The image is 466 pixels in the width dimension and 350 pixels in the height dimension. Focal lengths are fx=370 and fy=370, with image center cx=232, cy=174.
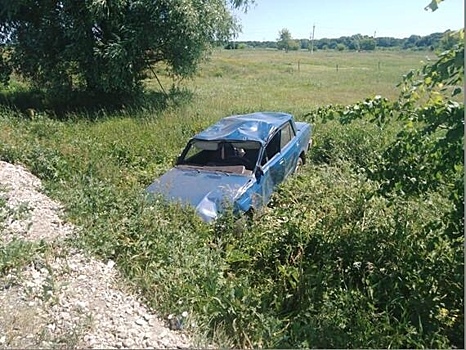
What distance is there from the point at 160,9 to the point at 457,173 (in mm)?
8955

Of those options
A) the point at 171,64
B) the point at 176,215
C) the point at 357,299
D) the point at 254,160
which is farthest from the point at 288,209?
the point at 171,64

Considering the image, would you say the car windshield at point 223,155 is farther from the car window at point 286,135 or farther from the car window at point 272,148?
the car window at point 286,135

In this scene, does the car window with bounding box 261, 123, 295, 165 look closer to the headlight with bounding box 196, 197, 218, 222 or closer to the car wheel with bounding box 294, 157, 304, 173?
the car wheel with bounding box 294, 157, 304, 173

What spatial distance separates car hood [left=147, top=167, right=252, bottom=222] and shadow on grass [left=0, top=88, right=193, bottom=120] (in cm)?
A: 543

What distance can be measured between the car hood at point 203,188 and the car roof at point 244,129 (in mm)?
678

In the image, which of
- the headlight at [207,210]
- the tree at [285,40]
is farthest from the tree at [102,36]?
the tree at [285,40]

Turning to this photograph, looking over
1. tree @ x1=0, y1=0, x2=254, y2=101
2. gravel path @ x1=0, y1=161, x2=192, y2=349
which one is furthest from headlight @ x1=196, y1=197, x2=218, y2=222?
tree @ x1=0, y1=0, x2=254, y2=101

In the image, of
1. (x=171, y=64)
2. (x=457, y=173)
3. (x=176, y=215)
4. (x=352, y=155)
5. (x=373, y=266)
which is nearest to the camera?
(x=457, y=173)

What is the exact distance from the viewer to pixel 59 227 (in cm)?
392

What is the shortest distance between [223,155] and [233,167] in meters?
0.34

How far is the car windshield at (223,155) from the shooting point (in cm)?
538

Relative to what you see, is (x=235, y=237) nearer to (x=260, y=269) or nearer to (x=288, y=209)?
(x=260, y=269)

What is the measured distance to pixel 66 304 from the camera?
2.74 m

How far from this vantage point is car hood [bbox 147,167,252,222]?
456cm
